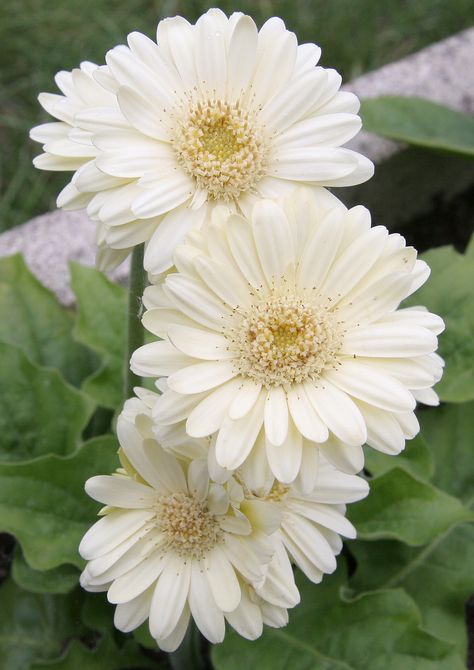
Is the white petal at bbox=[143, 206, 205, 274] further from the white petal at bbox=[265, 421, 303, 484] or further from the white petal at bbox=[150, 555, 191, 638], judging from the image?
the white petal at bbox=[150, 555, 191, 638]

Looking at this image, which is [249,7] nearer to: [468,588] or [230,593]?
[468,588]

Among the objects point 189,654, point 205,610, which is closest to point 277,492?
point 205,610

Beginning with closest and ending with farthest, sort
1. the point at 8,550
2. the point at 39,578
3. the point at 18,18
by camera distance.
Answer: the point at 39,578 < the point at 8,550 < the point at 18,18

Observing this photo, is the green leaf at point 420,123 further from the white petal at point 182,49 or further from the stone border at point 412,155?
the white petal at point 182,49

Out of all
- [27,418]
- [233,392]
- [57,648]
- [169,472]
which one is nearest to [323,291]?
[233,392]

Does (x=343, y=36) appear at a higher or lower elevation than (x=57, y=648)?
higher

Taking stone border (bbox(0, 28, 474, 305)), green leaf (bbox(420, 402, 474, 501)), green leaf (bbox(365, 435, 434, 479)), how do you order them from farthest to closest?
stone border (bbox(0, 28, 474, 305))
green leaf (bbox(420, 402, 474, 501))
green leaf (bbox(365, 435, 434, 479))

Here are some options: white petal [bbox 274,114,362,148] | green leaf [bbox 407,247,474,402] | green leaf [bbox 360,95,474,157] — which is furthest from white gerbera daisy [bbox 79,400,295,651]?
green leaf [bbox 360,95,474,157]
